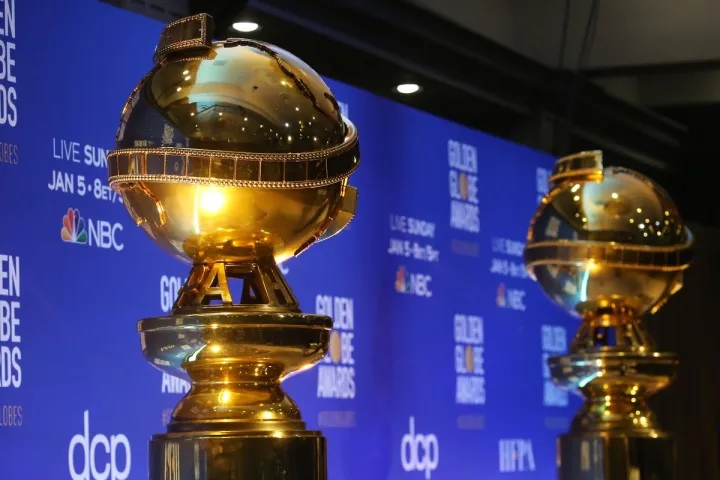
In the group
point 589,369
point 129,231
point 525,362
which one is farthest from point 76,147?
point 525,362

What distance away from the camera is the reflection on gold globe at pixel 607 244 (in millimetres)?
2633

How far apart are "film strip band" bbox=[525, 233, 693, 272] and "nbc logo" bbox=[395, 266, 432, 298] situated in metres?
1.31

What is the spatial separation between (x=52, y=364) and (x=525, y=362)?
2.49 meters

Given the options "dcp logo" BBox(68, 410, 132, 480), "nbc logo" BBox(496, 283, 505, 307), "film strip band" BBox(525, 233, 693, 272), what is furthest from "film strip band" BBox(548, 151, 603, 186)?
"nbc logo" BBox(496, 283, 505, 307)

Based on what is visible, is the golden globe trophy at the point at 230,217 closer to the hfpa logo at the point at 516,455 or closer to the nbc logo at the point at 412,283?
the nbc logo at the point at 412,283

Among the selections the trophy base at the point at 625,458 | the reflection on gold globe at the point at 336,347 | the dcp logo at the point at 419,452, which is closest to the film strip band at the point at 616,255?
the trophy base at the point at 625,458

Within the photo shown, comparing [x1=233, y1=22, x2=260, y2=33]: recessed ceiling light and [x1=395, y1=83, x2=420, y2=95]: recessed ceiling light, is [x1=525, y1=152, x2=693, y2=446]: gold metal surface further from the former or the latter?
[x1=395, y1=83, x2=420, y2=95]: recessed ceiling light

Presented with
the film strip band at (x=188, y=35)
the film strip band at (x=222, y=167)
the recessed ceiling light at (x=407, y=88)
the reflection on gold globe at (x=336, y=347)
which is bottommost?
the reflection on gold globe at (x=336, y=347)

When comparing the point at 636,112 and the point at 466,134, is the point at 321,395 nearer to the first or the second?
the point at 466,134

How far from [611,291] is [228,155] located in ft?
4.44

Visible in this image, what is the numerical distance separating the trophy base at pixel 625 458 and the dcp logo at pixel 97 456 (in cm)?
106

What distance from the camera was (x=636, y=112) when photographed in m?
5.86

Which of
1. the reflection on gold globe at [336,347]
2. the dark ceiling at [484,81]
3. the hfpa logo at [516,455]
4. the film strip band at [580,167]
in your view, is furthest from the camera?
the hfpa logo at [516,455]

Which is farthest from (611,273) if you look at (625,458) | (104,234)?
(104,234)
